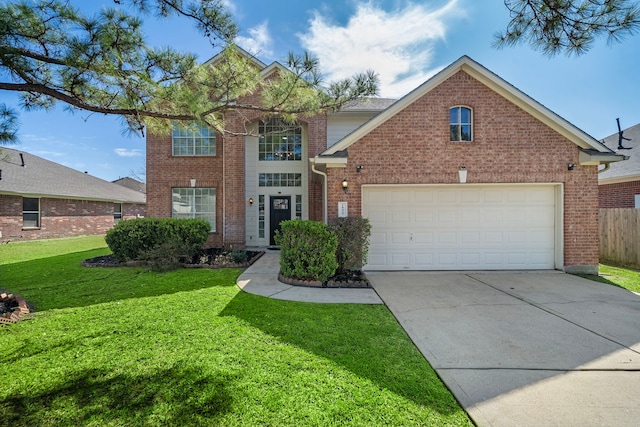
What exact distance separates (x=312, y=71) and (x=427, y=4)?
3352 mm

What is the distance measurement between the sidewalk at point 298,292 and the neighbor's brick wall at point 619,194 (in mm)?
13086

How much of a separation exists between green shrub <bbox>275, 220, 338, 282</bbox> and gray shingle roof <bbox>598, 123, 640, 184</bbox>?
13404 mm

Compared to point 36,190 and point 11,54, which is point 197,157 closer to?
point 11,54

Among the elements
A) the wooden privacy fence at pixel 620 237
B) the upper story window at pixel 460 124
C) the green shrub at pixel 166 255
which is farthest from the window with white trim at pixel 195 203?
the wooden privacy fence at pixel 620 237

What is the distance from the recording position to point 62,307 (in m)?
5.27

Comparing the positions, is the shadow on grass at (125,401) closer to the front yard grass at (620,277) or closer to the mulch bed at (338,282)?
the mulch bed at (338,282)

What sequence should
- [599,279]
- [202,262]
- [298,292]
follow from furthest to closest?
[202,262] < [599,279] < [298,292]

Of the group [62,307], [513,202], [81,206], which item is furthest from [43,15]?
[81,206]

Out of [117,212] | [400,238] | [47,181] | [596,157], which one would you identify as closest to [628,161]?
[596,157]

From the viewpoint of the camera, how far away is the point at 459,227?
817 centimetres

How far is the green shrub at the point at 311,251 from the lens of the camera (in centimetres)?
679

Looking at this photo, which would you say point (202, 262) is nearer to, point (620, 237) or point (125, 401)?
point (125, 401)

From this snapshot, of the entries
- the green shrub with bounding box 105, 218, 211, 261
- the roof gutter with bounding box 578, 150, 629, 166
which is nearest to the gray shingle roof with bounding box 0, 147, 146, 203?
the green shrub with bounding box 105, 218, 211, 261

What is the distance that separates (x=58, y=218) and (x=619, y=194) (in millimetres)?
29511
